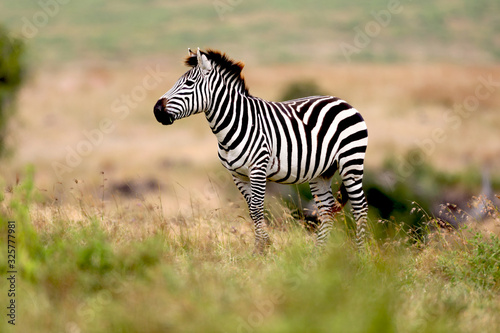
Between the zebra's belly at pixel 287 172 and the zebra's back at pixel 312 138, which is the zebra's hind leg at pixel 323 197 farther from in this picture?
the zebra's belly at pixel 287 172

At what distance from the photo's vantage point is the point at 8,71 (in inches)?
842

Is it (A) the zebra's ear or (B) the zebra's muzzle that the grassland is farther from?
(A) the zebra's ear

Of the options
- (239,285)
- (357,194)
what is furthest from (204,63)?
(239,285)

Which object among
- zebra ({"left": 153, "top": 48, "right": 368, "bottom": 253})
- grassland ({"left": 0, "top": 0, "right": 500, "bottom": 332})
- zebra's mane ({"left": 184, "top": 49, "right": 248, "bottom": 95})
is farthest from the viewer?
zebra's mane ({"left": 184, "top": 49, "right": 248, "bottom": 95})

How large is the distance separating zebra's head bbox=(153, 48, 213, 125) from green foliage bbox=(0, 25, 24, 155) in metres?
15.6

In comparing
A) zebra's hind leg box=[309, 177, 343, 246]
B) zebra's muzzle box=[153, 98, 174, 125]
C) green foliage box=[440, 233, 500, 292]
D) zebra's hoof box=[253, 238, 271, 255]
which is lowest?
zebra's hoof box=[253, 238, 271, 255]

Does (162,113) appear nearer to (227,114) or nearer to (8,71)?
(227,114)

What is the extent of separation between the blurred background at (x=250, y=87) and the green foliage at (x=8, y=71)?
0.27ft

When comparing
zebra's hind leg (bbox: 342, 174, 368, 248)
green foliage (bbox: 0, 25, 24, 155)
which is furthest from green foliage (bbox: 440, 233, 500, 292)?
green foliage (bbox: 0, 25, 24, 155)

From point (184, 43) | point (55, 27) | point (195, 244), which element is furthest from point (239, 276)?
point (55, 27)

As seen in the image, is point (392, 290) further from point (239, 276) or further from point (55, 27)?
point (55, 27)

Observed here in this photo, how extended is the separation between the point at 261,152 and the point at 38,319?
3.22 meters

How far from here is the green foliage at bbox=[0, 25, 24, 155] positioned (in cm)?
2077

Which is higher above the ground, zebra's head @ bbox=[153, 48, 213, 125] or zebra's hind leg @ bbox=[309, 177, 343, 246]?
zebra's head @ bbox=[153, 48, 213, 125]
